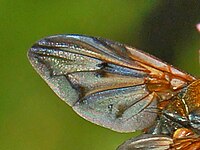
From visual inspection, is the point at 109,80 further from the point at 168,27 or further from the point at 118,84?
the point at 168,27

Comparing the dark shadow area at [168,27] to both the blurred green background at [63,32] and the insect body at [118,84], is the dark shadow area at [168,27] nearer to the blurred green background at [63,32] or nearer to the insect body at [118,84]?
the blurred green background at [63,32]

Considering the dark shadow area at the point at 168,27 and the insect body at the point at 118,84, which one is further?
the dark shadow area at the point at 168,27

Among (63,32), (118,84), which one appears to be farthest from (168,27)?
(118,84)

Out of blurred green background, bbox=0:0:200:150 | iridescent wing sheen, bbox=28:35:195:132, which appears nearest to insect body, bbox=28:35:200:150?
iridescent wing sheen, bbox=28:35:195:132

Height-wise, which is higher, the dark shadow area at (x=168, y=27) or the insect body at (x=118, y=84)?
the dark shadow area at (x=168, y=27)

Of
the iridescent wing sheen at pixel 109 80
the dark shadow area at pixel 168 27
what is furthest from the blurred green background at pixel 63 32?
the iridescent wing sheen at pixel 109 80

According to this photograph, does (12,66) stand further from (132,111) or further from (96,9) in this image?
(132,111)

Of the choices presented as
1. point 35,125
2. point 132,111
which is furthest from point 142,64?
point 35,125
